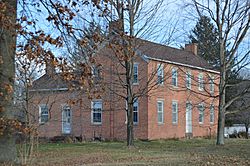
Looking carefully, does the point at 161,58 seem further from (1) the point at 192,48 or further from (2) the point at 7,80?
(2) the point at 7,80

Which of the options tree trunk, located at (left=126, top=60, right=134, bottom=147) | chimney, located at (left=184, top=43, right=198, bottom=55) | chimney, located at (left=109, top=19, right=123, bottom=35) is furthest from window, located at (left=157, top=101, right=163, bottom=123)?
chimney, located at (left=109, top=19, right=123, bottom=35)

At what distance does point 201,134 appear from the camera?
43.5 metres

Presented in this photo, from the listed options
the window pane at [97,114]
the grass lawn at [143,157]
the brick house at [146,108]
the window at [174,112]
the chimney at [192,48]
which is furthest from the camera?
the chimney at [192,48]

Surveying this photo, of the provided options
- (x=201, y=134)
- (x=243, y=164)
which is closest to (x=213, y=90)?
(x=201, y=134)

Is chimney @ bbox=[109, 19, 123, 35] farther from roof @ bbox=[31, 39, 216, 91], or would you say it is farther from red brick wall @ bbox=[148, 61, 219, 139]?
red brick wall @ bbox=[148, 61, 219, 139]

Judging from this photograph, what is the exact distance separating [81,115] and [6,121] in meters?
29.7

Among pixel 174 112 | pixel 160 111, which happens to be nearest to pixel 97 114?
pixel 160 111

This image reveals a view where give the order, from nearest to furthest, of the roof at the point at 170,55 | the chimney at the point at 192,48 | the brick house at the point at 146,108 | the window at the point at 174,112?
the roof at the point at 170,55 → the brick house at the point at 146,108 → the window at the point at 174,112 → the chimney at the point at 192,48

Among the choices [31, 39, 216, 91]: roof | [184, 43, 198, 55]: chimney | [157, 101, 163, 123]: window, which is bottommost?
[157, 101, 163, 123]: window

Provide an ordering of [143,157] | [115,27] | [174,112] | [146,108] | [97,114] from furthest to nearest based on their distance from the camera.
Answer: [174,112] → [97,114] → [146,108] → [143,157] → [115,27]

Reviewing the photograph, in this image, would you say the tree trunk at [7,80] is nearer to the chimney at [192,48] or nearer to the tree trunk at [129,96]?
the tree trunk at [129,96]

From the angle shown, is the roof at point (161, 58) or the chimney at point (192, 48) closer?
the roof at point (161, 58)

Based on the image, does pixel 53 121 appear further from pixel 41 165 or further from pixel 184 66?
pixel 41 165

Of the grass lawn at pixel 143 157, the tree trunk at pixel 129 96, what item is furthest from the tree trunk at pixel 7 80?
the tree trunk at pixel 129 96
